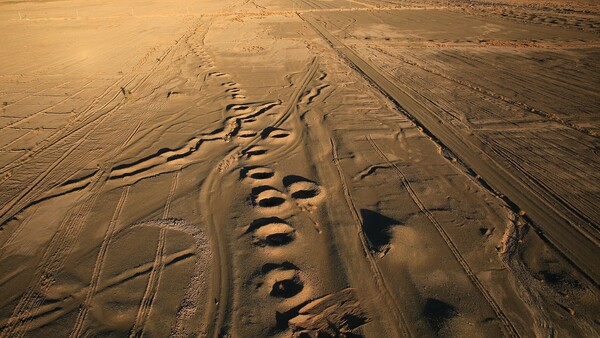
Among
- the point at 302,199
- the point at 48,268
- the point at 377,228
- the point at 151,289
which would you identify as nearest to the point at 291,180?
the point at 302,199

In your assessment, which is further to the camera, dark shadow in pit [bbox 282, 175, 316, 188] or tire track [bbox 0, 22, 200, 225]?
dark shadow in pit [bbox 282, 175, 316, 188]

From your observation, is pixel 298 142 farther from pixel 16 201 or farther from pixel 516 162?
pixel 16 201

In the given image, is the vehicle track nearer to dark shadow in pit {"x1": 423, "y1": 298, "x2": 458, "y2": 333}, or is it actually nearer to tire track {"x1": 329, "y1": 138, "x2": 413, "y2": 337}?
dark shadow in pit {"x1": 423, "y1": 298, "x2": 458, "y2": 333}

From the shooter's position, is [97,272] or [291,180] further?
[291,180]

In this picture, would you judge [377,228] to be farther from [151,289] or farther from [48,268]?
[48,268]

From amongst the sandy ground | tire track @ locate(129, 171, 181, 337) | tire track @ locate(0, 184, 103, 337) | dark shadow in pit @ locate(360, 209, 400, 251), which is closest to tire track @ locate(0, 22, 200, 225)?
the sandy ground

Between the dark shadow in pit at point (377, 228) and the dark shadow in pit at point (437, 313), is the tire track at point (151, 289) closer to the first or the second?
the dark shadow in pit at point (377, 228)

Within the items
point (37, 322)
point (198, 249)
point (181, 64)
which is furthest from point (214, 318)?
point (181, 64)
